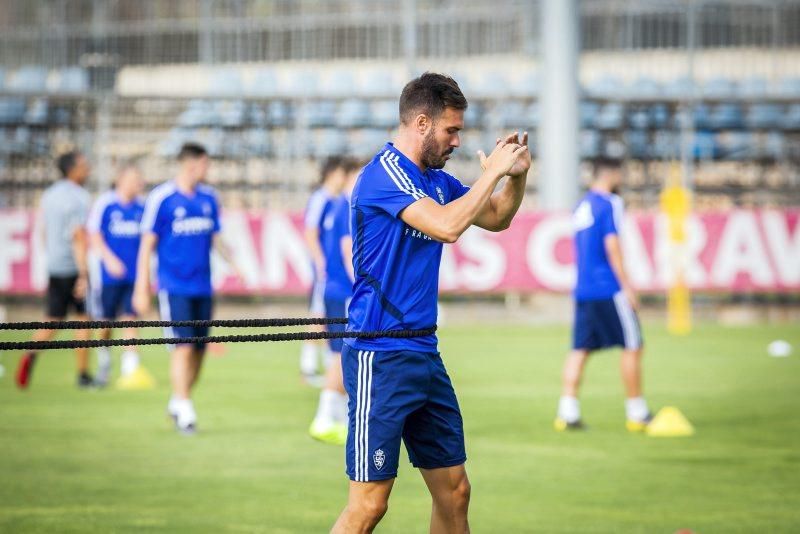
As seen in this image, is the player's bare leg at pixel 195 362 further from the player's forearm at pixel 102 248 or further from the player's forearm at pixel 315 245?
the player's forearm at pixel 102 248

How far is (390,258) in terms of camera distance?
5.79 metres

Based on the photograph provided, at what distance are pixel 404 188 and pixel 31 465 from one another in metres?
5.60

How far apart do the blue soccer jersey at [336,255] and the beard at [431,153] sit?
6.83m

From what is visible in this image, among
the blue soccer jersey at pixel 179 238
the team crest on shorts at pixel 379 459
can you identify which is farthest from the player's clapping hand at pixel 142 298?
the team crest on shorts at pixel 379 459

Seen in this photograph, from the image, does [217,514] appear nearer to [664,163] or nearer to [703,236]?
[703,236]

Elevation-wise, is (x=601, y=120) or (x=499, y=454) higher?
(x=601, y=120)

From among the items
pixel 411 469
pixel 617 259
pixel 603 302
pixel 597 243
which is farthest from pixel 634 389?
pixel 411 469

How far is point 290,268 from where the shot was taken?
990 inches

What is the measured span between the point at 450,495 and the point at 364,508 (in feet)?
1.35

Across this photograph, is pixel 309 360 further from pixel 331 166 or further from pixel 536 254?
pixel 536 254

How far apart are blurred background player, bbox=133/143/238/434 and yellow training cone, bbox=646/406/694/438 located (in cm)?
390

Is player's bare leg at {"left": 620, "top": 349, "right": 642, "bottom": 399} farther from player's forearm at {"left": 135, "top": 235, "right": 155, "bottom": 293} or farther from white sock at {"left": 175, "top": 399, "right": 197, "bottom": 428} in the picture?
player's forearm at {"left": 135, "top": 235, "right": 155, "bottom": 293}

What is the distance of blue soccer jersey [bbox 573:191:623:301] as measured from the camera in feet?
40.1

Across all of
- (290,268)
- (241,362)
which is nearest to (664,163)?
(290,268)
